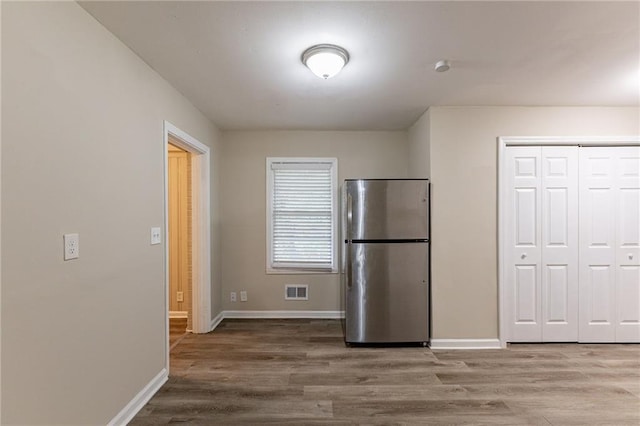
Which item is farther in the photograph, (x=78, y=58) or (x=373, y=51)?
(x=373, y=51)

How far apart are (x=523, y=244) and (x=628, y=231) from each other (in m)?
1.06

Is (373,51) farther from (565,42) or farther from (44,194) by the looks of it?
(44,194)

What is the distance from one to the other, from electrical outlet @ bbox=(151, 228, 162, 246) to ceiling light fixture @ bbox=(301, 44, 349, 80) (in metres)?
1.64

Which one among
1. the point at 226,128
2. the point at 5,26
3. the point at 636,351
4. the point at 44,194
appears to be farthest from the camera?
the point at 226,128

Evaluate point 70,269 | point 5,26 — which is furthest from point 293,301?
point 5,26

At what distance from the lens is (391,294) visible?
121 inches

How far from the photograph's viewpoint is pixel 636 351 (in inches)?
117

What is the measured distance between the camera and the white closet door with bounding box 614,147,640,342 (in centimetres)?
309

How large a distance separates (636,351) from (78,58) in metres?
5.05

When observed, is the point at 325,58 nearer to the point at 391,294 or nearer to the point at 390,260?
the point at 390,260

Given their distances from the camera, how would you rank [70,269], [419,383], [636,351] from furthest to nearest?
[636,351] < [419,383] < [70,269]

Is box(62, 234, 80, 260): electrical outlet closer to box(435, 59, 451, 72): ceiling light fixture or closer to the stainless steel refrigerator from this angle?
the stainless steel refrigerator

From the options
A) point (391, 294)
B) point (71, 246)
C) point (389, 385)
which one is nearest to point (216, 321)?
point (391, 294)

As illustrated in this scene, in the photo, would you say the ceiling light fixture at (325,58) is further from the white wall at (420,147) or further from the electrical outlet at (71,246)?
the electrical outlet at (71,246)
